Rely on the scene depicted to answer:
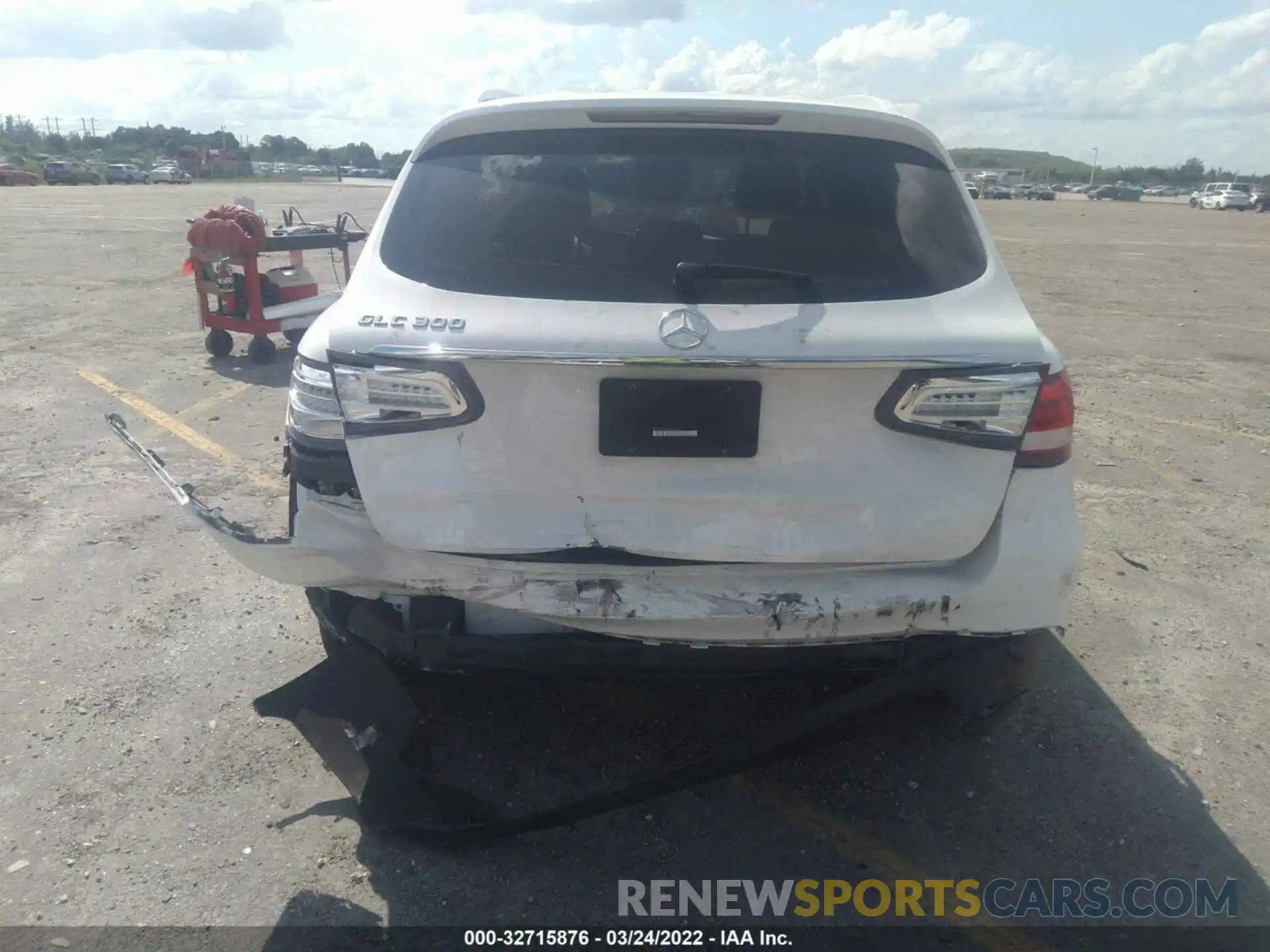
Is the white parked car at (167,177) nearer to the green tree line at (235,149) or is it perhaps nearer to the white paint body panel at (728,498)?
the green tree line at (235,149)

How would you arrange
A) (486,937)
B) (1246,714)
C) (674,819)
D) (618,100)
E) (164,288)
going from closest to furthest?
(486,937) → (618,100) → (674,819) → (1246,714) → (164,288)

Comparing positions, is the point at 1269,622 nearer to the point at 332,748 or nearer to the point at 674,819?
the point at 674,819

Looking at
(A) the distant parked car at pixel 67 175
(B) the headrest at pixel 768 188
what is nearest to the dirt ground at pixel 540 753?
(B) the headrest at pixel 768 188

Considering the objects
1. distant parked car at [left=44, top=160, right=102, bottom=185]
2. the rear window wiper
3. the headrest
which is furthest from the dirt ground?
distant parked car at [left=44, top=160, right=102, bottom=185]

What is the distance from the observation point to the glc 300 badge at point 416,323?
2365 mm

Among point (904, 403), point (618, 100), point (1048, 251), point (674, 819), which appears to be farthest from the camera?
point (1048, 251)

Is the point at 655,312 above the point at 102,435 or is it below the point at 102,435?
above

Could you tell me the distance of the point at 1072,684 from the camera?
144 inches

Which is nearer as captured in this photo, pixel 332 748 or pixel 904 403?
pixel 904 403

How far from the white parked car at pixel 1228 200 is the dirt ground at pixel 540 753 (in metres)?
55.7

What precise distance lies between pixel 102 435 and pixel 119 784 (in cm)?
415

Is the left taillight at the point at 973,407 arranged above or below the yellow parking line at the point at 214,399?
above

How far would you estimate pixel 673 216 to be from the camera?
2629 millimetres

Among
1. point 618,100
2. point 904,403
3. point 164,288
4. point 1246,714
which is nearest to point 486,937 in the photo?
point 904,403
